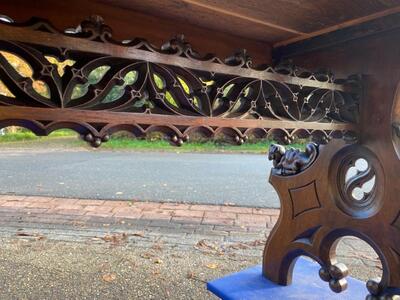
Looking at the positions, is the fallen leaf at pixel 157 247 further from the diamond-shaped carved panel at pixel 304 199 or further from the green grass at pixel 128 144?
the green grass at pixel 128 144

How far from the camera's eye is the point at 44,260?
3482 mm

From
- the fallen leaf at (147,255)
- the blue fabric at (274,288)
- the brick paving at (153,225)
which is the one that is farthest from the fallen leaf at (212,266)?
the blue fabric at (274,288)

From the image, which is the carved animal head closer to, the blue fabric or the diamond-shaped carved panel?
the diamond-shaped carved panel

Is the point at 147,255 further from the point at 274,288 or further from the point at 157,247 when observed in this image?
the point at 274,288

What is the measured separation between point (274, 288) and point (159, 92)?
1149 mm

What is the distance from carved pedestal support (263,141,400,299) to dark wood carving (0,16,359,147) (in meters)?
0.15


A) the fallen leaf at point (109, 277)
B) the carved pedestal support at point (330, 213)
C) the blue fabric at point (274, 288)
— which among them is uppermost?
the carved pedestal support at point (330, 213)

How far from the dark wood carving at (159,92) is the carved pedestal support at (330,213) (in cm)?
15

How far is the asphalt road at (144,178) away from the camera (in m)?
6.14

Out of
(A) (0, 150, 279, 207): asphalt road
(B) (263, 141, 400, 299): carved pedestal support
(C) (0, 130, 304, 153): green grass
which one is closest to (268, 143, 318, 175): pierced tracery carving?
(B) (263, 141, 400, 299): carved pedestal support

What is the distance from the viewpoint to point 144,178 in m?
7.83

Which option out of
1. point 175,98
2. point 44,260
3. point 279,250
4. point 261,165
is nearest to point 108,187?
point 44,260

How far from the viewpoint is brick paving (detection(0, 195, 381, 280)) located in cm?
384

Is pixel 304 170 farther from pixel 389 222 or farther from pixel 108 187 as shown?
pixel 108 187
